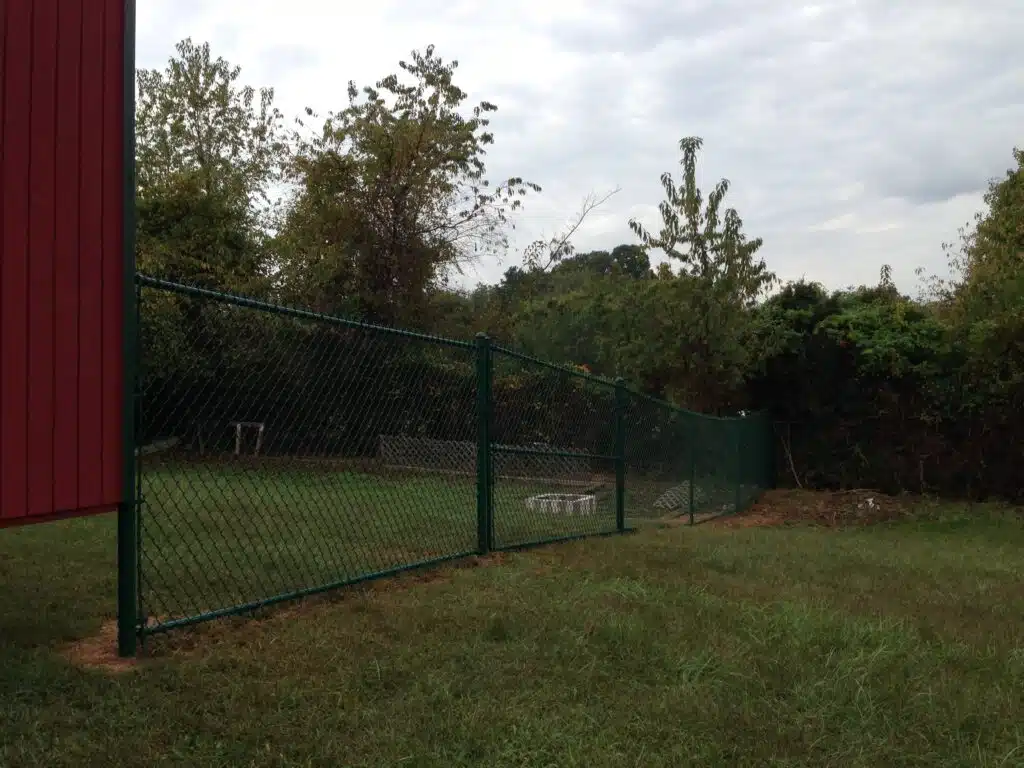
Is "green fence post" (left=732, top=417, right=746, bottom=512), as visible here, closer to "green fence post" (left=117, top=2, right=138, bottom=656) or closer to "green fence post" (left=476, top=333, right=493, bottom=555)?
"green fence post" (left=476, top=333, right=493, bottom=555)

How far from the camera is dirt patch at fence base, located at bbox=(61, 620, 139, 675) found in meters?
3.22

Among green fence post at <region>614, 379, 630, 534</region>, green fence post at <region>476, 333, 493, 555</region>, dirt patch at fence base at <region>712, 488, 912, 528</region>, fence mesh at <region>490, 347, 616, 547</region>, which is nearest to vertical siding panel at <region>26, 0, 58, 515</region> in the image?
green fence post at <region>476, 333, 493, 555</region>

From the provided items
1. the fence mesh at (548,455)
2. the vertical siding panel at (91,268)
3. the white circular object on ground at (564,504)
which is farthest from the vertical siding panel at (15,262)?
the white circular object on ground at (564,504)

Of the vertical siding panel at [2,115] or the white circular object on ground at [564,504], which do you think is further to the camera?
the white circular object on ground at [564,504]

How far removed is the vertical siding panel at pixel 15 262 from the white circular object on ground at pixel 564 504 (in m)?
4.96

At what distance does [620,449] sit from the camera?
8.16 meters

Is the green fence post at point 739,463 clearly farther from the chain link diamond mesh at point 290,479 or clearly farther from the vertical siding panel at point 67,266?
the vertical siding panel at point 67,266

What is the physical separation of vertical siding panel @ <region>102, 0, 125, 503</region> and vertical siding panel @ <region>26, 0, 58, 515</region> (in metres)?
0.24

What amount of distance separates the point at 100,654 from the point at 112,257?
1.54 metres

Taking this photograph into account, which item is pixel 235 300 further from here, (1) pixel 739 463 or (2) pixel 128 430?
(1) pixel 739 463

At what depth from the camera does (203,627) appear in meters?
3.74

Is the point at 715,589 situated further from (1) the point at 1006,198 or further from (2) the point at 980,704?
(1) the point at 1006,198

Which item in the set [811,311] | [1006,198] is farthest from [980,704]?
[1006,198]

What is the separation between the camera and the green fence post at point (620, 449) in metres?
8.16
